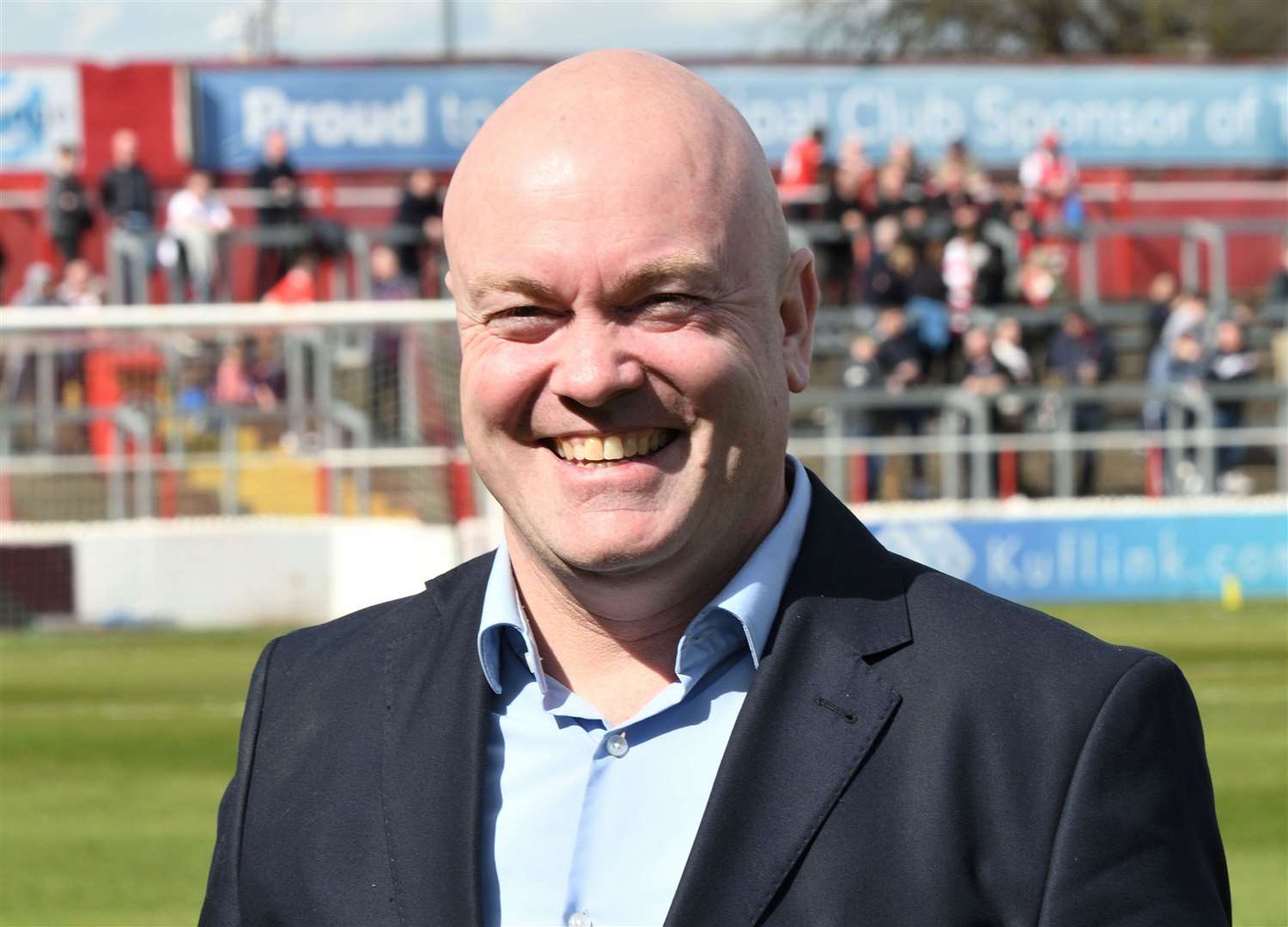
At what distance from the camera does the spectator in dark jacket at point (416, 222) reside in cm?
2216

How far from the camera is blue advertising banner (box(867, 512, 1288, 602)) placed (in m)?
19.5

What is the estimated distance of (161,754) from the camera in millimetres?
11438

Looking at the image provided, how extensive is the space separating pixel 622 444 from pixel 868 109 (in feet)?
89.5

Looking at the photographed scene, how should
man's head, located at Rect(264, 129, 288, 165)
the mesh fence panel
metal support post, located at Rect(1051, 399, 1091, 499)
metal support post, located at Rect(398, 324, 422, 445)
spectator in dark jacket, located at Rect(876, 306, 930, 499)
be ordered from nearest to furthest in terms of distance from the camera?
metal support post, located at Rect(398, 324, 422, 445)
the mesh fence panel
metal support post, located at Rect(1051, 399, 1091, 499)
spectator in dark jacket, located at Rect(876, 306, 930, 499)
man's head, located at Rect(264, 129, 288, 165)

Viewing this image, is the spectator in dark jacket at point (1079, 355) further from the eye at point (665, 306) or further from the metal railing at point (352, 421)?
the eye at point (665, 306)

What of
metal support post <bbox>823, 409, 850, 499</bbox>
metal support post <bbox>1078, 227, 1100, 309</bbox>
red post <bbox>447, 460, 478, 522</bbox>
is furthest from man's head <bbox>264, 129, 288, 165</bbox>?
red post <bbox>447, 460, 478, 522</bbox>

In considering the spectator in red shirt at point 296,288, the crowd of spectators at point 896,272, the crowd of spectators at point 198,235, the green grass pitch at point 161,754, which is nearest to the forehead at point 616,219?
the green grass pitch at point 161,754

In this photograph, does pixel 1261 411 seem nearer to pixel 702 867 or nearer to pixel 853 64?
pixel 853 64

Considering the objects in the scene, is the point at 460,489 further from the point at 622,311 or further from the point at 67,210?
the point at 622,311

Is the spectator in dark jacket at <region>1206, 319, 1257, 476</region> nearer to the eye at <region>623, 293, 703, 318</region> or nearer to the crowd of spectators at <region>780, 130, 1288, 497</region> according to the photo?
the crowd of spectators at <region>780, 130, 1288, 497</region>

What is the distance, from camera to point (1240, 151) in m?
31.0

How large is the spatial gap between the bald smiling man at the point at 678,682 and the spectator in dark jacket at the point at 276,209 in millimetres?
20473

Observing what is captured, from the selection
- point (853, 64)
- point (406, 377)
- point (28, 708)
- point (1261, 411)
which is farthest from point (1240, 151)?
point (28, 708)

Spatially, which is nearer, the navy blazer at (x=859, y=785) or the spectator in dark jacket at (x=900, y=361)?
the navy blazer at (x=859, y=785)
